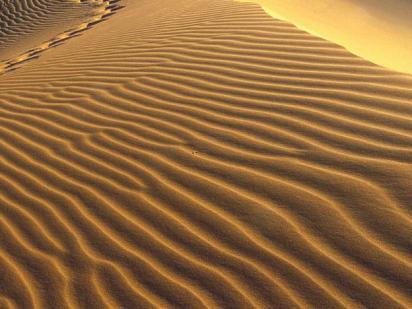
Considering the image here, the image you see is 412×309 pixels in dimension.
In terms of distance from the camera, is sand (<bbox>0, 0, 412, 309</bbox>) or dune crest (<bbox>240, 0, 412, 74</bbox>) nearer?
sand (<bbox>0, 0, 412, 309</bbox>)

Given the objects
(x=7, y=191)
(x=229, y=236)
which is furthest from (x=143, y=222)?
(x=7, y=191)

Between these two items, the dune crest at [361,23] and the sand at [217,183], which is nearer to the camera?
the sand at [217,183]

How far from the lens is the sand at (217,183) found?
2.27m

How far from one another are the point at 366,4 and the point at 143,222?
7256 millimetres

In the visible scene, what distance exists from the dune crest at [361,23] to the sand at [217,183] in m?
0.91

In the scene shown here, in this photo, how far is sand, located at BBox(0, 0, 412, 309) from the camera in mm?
2268

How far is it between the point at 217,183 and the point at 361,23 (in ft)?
17.1

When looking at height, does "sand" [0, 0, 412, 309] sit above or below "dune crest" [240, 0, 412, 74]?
below

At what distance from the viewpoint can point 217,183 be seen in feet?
9.46

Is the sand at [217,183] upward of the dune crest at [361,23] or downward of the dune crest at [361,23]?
downward

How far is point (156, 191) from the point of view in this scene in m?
2.95

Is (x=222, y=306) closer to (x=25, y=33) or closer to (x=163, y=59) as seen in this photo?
(x=163, y=59)

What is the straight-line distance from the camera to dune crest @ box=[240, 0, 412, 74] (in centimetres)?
526

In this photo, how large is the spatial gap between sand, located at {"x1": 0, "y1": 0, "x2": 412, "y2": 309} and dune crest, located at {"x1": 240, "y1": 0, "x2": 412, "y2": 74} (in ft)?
2.98
